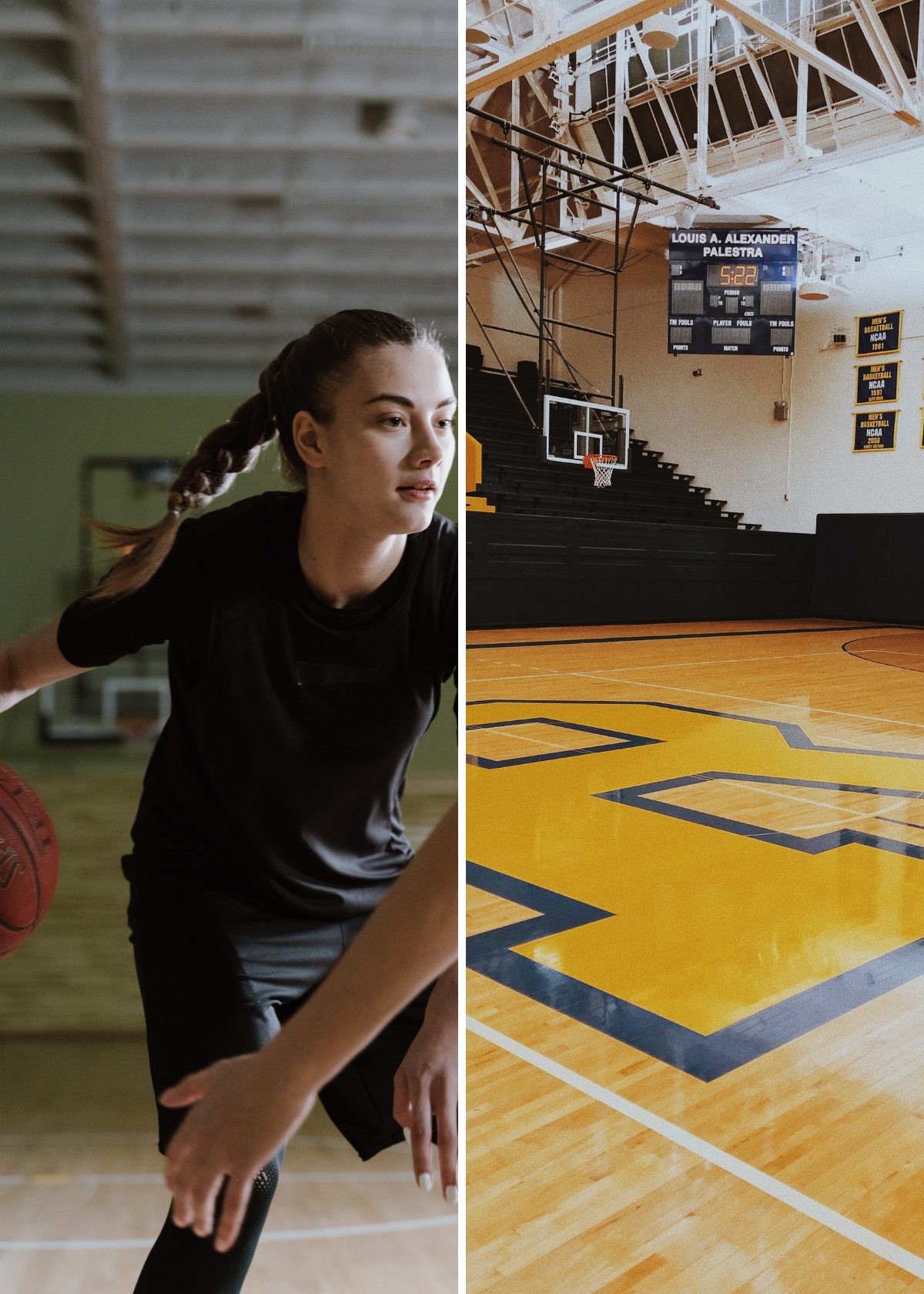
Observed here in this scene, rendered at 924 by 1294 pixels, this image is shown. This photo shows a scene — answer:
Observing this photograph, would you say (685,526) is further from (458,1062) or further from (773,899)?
(458,1062)

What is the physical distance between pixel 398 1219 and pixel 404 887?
0.13 m

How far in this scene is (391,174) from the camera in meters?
0.39

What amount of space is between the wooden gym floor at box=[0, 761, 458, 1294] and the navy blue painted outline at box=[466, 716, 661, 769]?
239cm

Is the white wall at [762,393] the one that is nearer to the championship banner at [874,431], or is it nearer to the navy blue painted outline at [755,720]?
the championship banner at [874,431]

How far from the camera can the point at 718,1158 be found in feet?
3.35

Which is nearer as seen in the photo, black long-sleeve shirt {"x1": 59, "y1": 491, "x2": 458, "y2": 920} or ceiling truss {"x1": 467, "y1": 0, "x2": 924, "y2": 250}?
black long-sleeve shirt {"x1": 59, "y1": 491, "x2": 458, "y2": 920}

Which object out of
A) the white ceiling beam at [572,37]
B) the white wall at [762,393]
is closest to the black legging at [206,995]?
the white ceiling beam at [572,37]

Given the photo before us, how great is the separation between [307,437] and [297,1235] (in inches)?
12.3

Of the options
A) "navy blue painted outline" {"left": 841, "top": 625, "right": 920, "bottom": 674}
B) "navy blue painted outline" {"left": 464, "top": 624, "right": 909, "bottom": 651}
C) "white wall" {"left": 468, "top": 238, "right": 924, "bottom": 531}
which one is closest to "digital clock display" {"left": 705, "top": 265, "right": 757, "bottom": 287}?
Result: "white wall" {"left": 468, "top": 238, "right": 924, "bottom": 531}

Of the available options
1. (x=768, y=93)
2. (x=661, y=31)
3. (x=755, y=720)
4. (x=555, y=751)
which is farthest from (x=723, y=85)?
(x=555, y=751)

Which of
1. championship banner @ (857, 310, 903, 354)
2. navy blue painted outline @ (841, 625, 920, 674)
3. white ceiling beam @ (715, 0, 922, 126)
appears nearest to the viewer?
navy blue painted outline @ (841, 625, 920, 674)

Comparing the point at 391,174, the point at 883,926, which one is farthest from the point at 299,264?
the point at 883,926

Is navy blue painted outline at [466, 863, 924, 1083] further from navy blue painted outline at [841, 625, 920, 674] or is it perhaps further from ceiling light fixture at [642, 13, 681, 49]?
ceiling light fixture at [642, 13, 681, 49]

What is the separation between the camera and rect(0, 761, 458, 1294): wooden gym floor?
0.39m
